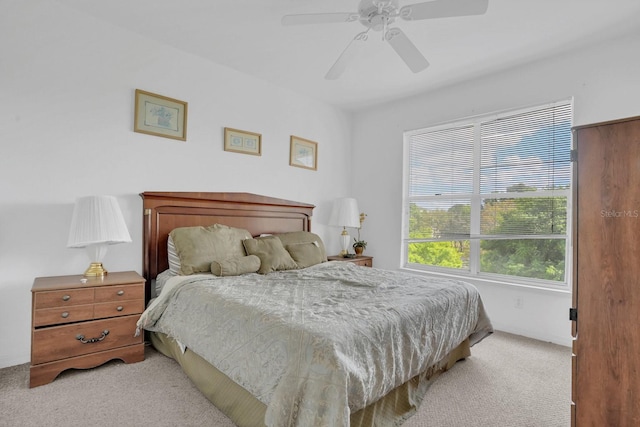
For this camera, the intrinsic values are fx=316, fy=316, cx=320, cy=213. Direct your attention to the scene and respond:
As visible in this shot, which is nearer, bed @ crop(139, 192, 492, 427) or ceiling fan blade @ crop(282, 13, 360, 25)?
bed @ crop(139, 192, 492, 427)

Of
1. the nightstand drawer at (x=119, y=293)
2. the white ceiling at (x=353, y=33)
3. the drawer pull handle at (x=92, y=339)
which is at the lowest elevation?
the drawer pull handle at (x=92, y=339)

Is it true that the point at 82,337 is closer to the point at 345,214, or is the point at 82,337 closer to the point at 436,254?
the point at 345,214

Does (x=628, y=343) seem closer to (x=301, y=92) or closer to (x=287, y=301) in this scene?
(x=287, y=301)

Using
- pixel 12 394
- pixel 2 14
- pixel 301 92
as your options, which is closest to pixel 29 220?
pixel 12 394

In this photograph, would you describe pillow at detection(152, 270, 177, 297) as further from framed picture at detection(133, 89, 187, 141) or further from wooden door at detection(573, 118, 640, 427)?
wooden door at detection(573, 118, 640, 427)

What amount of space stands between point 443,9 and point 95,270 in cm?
292

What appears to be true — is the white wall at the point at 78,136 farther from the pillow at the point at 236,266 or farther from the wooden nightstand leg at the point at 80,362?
the pillow at the point at 236,266

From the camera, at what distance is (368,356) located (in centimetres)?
146

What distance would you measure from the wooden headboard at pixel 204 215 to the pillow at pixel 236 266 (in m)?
0.66

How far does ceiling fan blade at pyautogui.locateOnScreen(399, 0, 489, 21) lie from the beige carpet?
2268mm

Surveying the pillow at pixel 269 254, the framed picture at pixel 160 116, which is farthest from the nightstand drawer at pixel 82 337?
the framed picture at pixel 160 116

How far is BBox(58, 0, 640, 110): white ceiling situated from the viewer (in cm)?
235

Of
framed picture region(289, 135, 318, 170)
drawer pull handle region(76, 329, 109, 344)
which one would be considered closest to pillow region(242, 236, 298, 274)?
drawer pull handle region(76, 329, 109, 344)

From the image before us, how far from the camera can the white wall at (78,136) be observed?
89.2 inches
